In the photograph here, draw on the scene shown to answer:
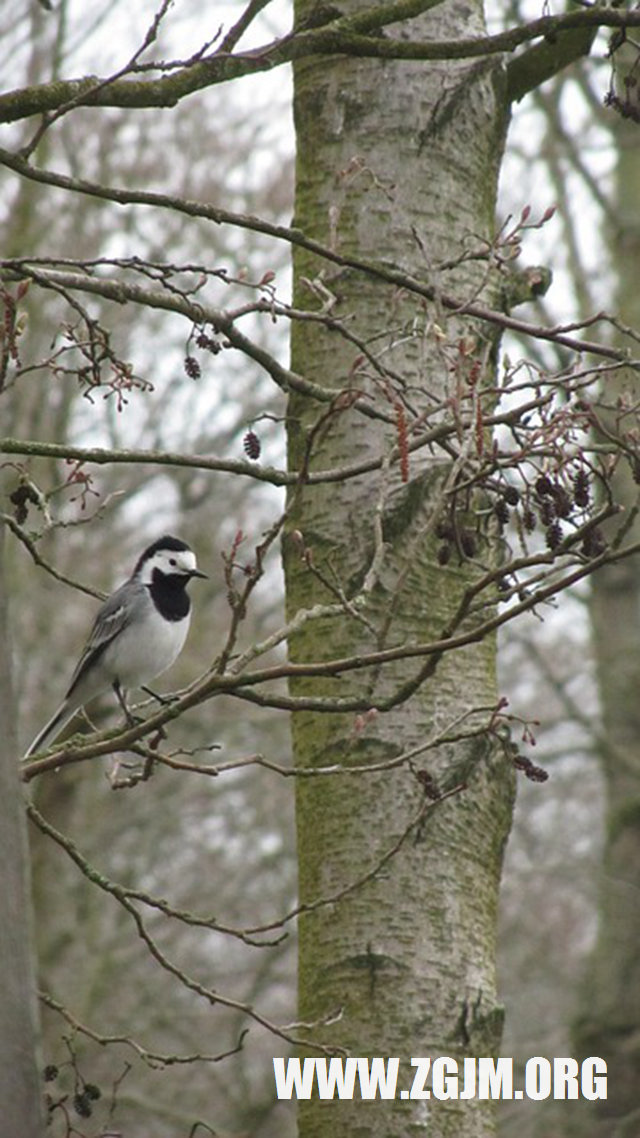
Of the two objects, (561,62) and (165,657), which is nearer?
(561,62)

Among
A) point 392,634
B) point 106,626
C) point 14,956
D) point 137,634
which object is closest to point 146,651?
point 137,634

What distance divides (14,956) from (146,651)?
3.61m

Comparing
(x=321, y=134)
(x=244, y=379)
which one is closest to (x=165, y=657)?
(x=321, y=134)

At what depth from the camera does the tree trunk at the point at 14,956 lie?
2.30 m

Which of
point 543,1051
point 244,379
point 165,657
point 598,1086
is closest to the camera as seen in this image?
point 165,657

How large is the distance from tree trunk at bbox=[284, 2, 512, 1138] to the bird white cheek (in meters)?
1.31

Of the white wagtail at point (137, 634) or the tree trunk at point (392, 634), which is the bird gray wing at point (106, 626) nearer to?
the white wagtail at point (137, 634)

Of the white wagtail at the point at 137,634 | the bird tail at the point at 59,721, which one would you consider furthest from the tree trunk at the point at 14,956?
the white wagtail at the point at 137,634

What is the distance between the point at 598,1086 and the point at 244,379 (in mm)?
6129

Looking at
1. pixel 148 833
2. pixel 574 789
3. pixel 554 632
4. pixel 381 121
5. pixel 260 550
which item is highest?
pixel 554 632

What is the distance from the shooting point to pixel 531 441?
133 inches

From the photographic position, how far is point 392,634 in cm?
454

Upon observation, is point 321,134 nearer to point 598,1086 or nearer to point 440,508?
point 440,508

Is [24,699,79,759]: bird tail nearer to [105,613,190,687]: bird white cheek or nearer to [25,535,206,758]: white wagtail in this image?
[25,535,206,758]: white wagtail
